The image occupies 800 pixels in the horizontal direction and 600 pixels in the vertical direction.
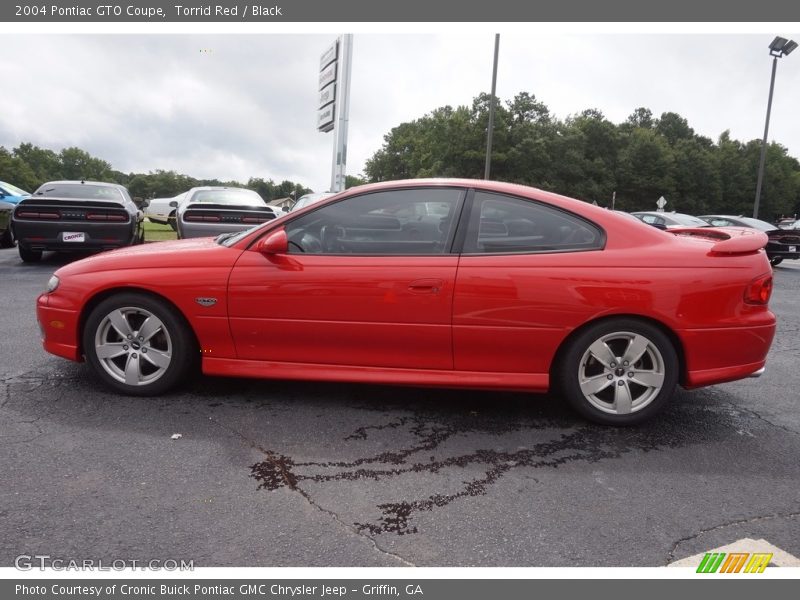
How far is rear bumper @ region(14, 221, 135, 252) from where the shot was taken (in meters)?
9.55

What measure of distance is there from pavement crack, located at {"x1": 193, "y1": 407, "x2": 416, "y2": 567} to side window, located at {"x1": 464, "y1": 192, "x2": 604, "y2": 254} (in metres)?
1.56

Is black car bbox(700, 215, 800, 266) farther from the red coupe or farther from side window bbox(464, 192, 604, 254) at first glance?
side window bbox(464, 192, 604, 254)

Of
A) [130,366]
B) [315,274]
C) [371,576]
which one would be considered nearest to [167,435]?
[130,366]

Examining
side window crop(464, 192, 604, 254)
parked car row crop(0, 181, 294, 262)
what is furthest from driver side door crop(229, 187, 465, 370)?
parked car row crop(0, 181, 294, 262)

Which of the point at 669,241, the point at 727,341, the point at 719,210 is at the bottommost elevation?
the point at 727,341

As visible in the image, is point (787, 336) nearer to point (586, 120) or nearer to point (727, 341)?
point (727, 341)

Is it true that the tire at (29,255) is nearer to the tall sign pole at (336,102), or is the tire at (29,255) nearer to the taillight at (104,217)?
the taillight at (104,217)

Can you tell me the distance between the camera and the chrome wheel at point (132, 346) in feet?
12.3

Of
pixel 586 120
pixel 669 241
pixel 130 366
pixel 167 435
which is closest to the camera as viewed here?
pixel 167 435

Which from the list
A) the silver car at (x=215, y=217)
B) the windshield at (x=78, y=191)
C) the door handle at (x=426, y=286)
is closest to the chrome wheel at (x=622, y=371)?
the door handle at (x=426, y=286)

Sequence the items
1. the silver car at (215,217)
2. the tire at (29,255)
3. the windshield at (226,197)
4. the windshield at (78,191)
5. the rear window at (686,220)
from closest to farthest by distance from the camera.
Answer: the silver car at (215,217)
the windshield at (226,197)
the tire at (29,255)
the windshield at (78,191)
the rear window at (686,220)

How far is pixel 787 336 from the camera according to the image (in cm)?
636

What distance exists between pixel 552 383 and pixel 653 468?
2.53 feet

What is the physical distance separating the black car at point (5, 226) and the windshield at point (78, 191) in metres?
2.65
